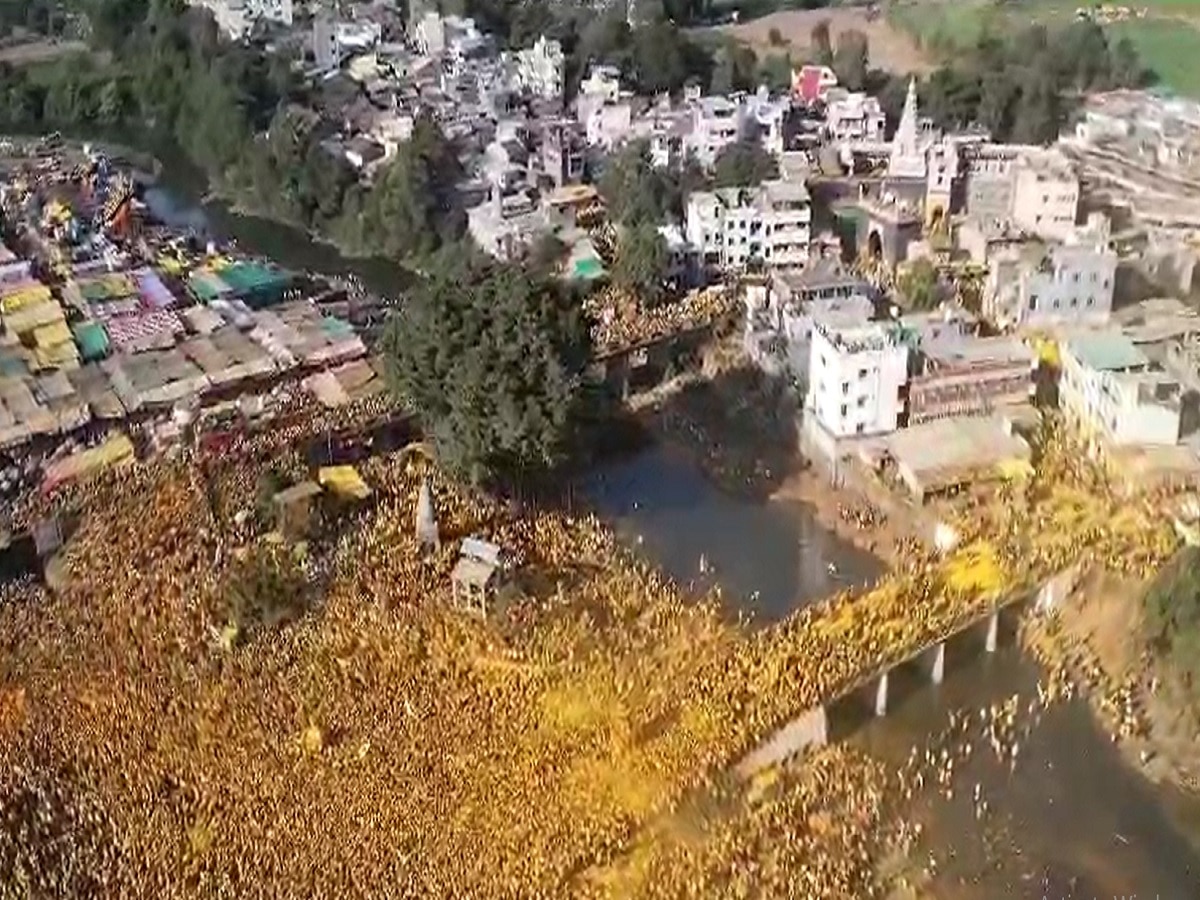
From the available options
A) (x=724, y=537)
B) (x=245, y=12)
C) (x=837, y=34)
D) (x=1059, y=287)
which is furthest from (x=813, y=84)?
(x=724, y=537)

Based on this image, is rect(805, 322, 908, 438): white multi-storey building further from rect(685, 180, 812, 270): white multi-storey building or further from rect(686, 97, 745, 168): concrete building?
rect(686, 97, 745, 168): concrete building

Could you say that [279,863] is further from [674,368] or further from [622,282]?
[622,282]

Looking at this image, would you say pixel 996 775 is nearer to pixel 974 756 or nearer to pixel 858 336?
pixel 974 756

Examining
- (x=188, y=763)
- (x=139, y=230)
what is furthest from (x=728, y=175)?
(x=188, y=763)

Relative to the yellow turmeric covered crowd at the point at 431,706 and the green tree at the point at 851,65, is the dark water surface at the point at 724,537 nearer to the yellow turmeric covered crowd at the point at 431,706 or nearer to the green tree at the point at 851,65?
the yellow turmeric covered crowd at the point at 431,706

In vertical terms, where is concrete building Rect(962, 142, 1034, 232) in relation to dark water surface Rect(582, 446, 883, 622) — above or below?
above

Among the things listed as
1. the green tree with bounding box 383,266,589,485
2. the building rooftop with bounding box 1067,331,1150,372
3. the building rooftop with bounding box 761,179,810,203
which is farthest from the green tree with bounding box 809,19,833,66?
the green tree with bounding box 383,266,589,485
